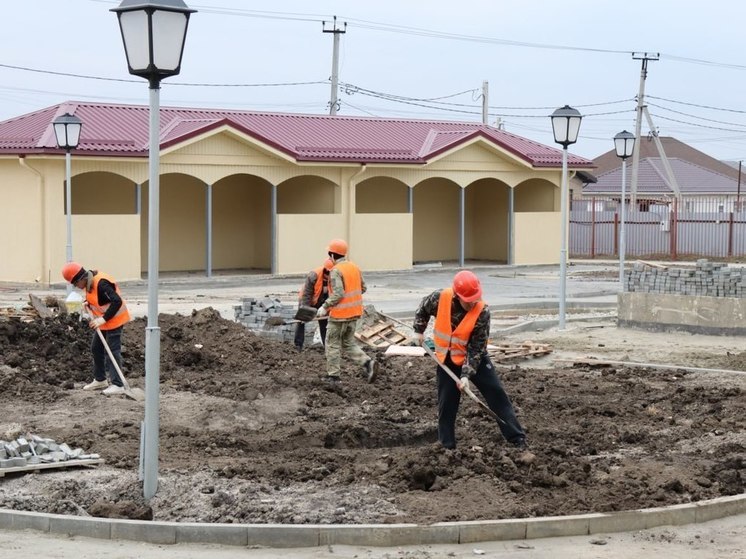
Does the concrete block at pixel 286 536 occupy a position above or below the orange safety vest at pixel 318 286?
below

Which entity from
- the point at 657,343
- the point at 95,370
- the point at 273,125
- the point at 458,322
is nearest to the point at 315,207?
the point at 273,125

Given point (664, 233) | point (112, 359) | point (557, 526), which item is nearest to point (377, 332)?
point (112, 359)

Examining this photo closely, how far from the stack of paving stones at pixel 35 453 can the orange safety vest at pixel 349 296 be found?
4877mm

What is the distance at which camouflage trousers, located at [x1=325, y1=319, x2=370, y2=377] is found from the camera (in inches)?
567

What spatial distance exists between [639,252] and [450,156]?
34.9 feet

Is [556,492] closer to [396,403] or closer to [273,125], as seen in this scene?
[396,403]

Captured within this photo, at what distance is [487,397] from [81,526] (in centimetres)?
380

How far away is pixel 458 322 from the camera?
10242 mm

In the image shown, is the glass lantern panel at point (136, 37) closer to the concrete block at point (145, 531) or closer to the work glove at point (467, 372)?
the concrete block at point (145, 531)

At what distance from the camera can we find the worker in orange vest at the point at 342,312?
14.3 m

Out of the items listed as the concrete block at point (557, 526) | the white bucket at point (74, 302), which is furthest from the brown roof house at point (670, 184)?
the concrete block at point (557, 526)

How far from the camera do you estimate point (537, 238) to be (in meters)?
40.4

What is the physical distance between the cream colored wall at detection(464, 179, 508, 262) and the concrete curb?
32996 millimetres

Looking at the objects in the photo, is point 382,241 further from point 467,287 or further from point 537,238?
point 467,287
